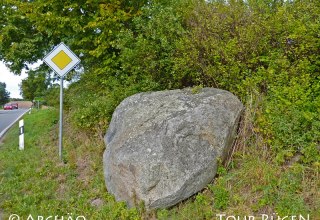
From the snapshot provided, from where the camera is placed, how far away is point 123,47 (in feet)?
19.4

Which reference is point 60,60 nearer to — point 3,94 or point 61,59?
point 61,59

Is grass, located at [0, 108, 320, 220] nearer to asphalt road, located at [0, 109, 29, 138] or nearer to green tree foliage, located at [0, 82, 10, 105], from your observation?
asphalt road, located at [0, 109, 29, 138]

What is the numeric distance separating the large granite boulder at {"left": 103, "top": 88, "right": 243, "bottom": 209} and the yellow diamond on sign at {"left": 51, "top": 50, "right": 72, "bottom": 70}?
2.40m

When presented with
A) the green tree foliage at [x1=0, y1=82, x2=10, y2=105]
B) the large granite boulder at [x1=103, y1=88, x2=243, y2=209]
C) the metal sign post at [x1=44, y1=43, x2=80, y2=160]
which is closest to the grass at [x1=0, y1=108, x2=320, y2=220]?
the large granite boulder at [x1=103, y1=88, x2=243, y2=209]

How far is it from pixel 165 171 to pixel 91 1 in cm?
529

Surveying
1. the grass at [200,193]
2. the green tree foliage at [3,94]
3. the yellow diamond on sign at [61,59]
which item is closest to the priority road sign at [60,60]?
the yellow diamond on sign at [61,59]

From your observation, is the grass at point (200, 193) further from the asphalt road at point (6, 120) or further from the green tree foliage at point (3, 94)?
the green tree foliage at point (3, 94)

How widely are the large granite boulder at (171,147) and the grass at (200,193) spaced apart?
→ 0.17m

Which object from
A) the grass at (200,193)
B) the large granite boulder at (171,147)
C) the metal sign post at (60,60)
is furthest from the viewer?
the metal sign post at (60,60)

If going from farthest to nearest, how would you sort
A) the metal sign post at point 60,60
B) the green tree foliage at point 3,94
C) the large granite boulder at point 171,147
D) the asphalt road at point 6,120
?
the green tree foliage at point 3,94
the asphalt road at point 6,120
the metal sign post at point 60,60
the large granite boulder at point 171,147

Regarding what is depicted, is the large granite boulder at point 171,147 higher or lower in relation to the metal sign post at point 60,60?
lower

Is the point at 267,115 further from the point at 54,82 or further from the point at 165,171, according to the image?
the point at 54,82

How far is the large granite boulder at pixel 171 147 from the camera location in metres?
3.43

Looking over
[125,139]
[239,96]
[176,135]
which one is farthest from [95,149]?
[239,96]
